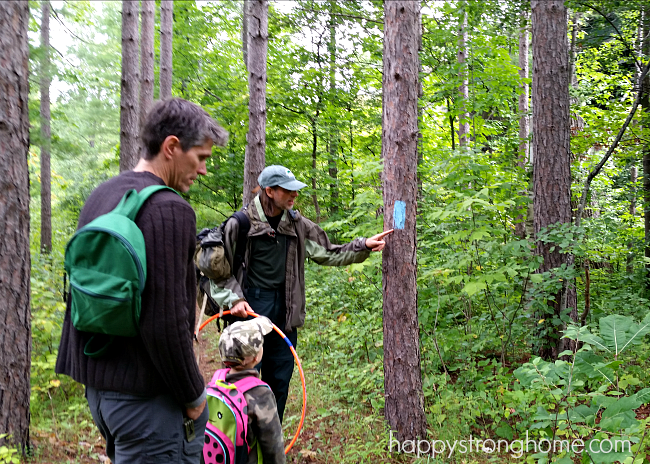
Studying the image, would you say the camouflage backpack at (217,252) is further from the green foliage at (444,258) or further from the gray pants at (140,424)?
the gray pants at (140,424)

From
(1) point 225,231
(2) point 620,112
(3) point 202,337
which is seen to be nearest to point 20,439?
(1) point 225,231

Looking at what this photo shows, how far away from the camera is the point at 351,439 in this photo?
14.2ft

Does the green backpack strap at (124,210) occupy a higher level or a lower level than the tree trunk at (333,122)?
lower

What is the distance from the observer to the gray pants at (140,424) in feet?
5.49

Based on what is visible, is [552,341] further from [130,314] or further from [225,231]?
[130,314]

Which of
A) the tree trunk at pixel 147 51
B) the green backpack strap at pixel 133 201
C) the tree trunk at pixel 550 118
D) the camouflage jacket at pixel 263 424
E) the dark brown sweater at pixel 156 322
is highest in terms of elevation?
the tree trunk at pixel 147 51

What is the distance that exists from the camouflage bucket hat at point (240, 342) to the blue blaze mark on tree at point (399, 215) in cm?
157

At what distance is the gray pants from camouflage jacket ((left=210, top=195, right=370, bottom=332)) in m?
1.89

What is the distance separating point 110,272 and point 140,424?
594 mm

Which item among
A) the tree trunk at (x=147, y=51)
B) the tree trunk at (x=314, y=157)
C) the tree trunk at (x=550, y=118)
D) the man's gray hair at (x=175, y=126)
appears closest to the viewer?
the man's gray hair at (x=175, y=126)

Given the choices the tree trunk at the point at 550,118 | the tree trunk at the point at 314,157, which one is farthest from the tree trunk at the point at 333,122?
the tree trunk at the point at 550,118

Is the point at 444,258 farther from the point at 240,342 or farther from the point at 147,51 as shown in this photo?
the point at 147,51

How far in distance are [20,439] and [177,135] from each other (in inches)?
140

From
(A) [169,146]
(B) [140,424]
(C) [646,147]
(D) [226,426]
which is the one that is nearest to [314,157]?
(C) [646,147]
